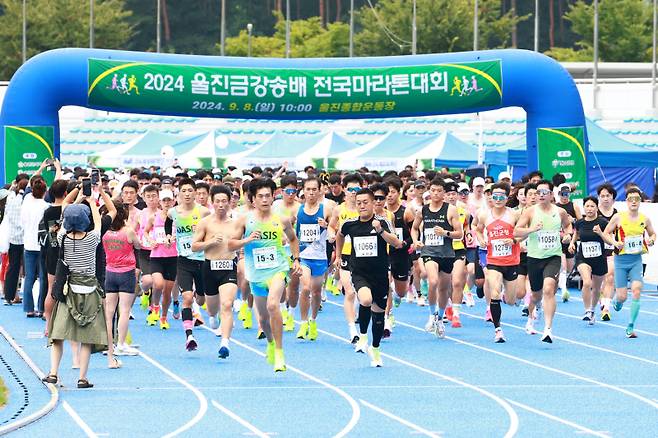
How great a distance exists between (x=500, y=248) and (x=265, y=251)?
4.06 metres

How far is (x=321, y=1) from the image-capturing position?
317 ft

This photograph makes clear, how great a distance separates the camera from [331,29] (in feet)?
268

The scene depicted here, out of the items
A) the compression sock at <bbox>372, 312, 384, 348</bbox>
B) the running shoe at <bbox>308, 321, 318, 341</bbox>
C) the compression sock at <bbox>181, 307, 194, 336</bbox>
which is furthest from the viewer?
the running shoe at <bbox>308, 321, 318, 341</bbox>

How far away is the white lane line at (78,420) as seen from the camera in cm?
1079

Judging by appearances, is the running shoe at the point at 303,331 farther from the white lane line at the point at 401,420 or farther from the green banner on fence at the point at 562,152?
the green banner on fence at the point at 562,152

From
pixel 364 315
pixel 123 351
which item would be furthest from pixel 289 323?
pixel 364 315

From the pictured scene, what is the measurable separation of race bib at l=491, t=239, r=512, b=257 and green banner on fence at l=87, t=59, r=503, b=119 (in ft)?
34.3

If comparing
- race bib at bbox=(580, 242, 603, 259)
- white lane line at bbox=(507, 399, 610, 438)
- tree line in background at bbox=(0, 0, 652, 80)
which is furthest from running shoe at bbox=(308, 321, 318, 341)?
tree line in background at bbox=(0, 0, 652, 80)

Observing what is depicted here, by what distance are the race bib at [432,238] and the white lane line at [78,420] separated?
642 cm

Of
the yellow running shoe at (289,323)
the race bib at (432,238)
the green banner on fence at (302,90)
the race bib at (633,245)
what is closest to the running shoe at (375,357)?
the race bib at (432,238)

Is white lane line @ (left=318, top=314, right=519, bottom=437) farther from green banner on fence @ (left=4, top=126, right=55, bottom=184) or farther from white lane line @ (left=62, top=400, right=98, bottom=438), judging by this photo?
green banner on fence @ (left=4, top=126, right=55, bottom=184)

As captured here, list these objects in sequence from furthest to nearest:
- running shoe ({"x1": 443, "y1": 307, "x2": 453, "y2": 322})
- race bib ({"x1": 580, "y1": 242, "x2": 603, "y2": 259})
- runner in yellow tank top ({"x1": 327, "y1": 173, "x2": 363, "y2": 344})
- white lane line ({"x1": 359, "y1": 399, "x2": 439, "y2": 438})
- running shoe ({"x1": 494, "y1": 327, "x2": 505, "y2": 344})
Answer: running shoe ({"x1": 443, "y1": 307, "x2": 453, "y2": 322})
race bib ({"x1": 580, "y1": 242, "x2": 603, "y2": 259})
running shoe ({"x1": 494, "y1": 327, "x2": 505, "y2": 344})
runner in yellow tank top ({"x1": 327, "y1": 173, "x2": 363, "y2": 344})
white lane line ({"x1": 359, "y1": 399, "x2": 439, "y2": 438})

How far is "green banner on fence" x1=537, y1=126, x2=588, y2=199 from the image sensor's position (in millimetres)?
27062

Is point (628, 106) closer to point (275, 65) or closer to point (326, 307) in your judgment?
point (275, 65)
